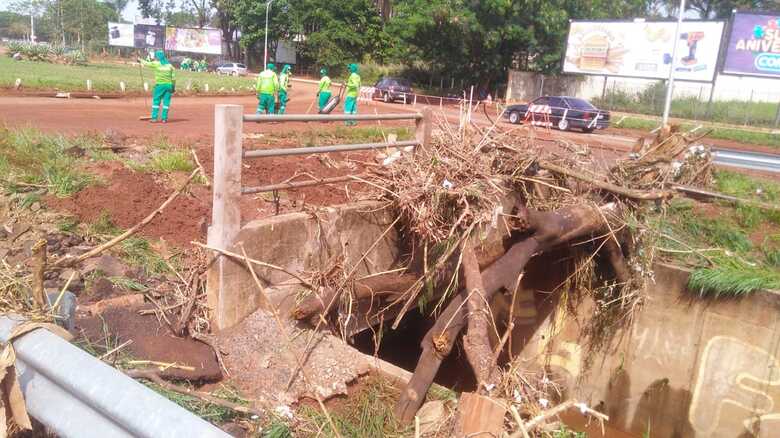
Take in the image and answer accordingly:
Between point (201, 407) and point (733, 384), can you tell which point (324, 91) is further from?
point (201, 407)

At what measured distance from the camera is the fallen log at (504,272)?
4844 millimetres

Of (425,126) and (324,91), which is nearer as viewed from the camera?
(425,126)

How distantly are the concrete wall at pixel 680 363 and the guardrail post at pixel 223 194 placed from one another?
4.27 m

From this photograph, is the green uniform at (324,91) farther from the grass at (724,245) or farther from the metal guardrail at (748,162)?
the grass at (724,245)

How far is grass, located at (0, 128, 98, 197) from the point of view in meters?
6.46

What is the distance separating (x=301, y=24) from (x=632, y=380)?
55942 millimetres

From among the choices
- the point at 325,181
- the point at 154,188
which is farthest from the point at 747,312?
the point at 154,188

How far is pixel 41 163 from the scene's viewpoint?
6.93 meters

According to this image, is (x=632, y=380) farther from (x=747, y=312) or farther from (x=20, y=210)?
(x=20, y=210)

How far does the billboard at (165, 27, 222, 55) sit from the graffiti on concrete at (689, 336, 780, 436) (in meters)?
71.7

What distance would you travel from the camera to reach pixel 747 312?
7.61 m

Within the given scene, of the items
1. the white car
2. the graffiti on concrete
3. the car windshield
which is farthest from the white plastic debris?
the white car

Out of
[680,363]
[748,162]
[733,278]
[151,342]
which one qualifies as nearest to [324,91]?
[748,162]

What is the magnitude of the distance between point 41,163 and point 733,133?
28750 mm
